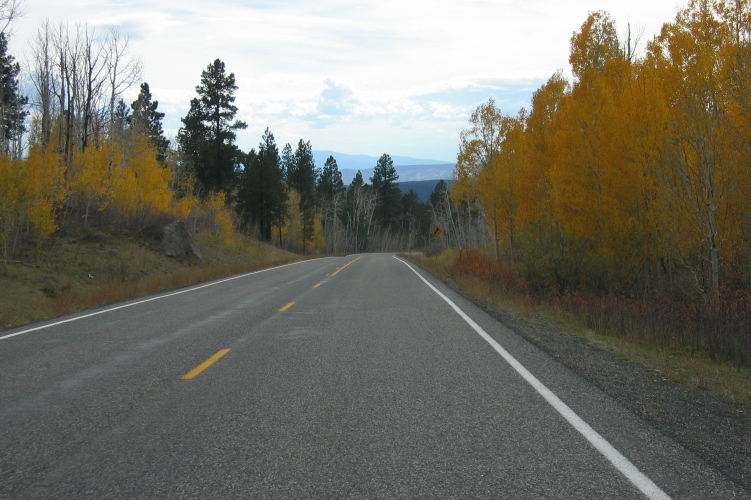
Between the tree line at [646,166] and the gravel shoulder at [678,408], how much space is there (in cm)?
646

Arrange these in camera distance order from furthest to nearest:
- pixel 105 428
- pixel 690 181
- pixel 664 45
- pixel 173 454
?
1. pixel 664 45
2. pixel 690 181
3. pixel 105 428
4. pixel 173 454

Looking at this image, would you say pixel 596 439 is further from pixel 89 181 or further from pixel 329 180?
pixel 329 180

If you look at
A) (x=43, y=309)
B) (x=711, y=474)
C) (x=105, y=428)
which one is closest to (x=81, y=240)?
(x=43, y=309)

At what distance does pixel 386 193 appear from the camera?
376 ft

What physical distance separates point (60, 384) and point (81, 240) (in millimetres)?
22183

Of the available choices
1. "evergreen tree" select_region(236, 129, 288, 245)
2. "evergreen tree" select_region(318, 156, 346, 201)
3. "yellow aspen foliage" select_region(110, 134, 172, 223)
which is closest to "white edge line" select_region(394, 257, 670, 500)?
Result: "yellow aspen foliage" select_region(110, 134, 172, 223)

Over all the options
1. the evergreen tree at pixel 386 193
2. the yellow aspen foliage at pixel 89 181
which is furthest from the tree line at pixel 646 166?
the evergreen tree at pixel 386 193

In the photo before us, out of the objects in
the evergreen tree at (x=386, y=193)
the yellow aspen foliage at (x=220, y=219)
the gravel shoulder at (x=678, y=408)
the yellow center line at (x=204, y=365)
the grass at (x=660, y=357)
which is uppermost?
the evergreen tree at (x=386, y=193)

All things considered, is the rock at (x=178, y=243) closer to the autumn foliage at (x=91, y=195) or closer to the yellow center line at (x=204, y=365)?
the autumn foliage at (x=91, y=195)

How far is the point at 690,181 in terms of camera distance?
13328 mm

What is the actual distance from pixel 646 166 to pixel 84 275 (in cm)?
2075

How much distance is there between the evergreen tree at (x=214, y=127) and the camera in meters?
51.5

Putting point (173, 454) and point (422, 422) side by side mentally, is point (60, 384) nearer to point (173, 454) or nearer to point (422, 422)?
point (173, 454)

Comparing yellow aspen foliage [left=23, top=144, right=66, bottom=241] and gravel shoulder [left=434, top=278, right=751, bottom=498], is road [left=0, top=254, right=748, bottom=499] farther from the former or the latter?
yellow aspen foliage [left=23, top=144, right=66, bottom=241]
